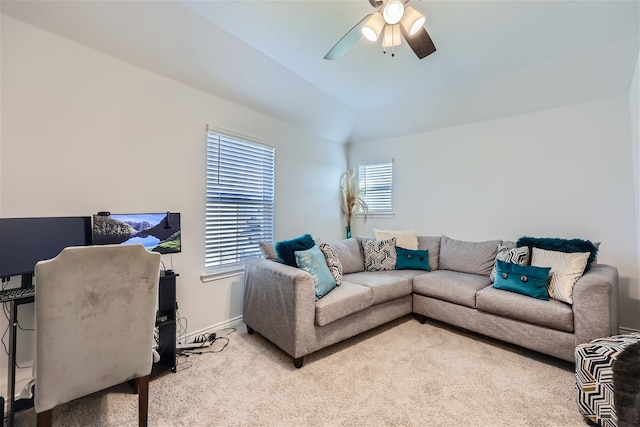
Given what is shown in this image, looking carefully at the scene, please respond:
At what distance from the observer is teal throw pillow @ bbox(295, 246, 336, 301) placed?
7.97ft

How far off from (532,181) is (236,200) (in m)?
3.50

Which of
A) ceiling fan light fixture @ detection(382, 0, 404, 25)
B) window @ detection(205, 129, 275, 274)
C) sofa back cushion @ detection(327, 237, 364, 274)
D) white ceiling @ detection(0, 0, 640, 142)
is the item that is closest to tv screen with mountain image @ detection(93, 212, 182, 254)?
window @ detection(205, 129, 275, 274)

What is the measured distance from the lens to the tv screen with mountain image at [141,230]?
1.98 metres

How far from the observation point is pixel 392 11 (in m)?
1.73

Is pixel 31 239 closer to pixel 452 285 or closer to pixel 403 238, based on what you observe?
pixel 452 285

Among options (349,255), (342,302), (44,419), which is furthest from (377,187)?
(44,419)

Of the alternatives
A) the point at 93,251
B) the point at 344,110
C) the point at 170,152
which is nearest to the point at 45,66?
the point at 170,152

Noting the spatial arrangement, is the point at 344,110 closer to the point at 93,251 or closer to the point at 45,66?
the point at 45,66

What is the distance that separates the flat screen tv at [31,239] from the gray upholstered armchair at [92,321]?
0.73m

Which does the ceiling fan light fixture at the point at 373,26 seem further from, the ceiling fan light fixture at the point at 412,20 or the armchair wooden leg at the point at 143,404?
the armchair wooden leg at the point at 143,404

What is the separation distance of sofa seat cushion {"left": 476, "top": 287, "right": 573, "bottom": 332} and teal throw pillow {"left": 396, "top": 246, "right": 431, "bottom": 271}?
86 centimetres

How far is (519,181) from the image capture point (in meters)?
3.30

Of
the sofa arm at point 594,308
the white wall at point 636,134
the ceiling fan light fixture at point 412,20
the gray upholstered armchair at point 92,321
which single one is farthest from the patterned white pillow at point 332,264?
the white wall at point 636,134

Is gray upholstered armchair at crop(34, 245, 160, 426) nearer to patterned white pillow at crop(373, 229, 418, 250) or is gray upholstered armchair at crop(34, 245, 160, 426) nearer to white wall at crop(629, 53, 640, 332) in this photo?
patterned white pillow at crop(373, 229, 418, 250)
